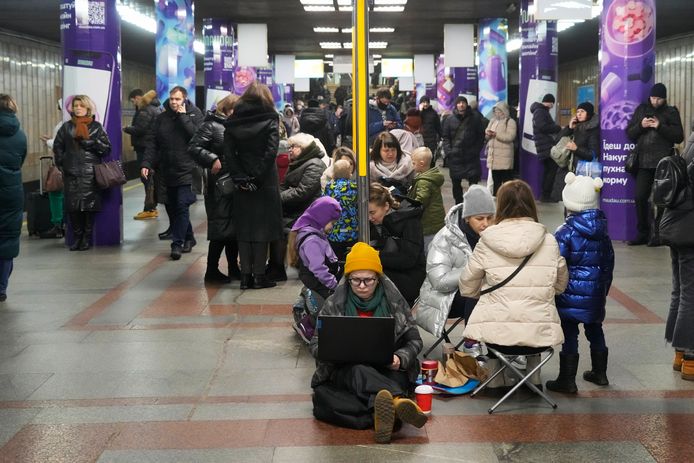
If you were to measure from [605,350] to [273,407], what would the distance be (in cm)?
208

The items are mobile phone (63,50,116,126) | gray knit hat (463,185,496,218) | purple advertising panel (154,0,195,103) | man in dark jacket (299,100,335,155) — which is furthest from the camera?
purple advertising panel (154,0,195,103)

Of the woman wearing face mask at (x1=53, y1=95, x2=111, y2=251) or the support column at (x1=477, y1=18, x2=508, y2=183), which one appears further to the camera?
the support column at (x1=477, y1=18, x2=508, y2=183)

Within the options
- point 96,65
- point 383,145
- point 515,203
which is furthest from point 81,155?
point 515,203

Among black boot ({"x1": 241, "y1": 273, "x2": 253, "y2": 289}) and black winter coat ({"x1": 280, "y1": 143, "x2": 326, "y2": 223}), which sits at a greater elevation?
black winter coat ({"x1": 280, "y1": 143, "x2": 326, "y2": 223})

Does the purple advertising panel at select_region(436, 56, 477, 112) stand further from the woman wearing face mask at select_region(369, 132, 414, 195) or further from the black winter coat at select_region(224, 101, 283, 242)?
the black winter coat at select_region(224, 101, 283, 242)

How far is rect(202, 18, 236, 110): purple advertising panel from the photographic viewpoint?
102 feet

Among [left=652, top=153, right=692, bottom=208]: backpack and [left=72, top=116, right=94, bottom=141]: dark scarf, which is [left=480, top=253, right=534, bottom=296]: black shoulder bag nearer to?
[left=652, top=153, right=692, bottom=208]: backpack

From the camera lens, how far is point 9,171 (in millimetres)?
9578

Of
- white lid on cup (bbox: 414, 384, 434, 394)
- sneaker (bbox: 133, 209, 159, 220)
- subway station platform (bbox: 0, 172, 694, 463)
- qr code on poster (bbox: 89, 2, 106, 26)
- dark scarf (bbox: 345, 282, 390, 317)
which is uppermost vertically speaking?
qr code on poster (bbox: 89, 2, 106, 26)

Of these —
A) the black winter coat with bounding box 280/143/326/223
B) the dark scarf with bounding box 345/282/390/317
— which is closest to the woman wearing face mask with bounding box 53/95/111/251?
the black winter coat with bounding box 280/143/326/223

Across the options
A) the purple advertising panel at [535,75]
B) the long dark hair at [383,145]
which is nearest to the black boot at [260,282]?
the long dark hair at [383,145]

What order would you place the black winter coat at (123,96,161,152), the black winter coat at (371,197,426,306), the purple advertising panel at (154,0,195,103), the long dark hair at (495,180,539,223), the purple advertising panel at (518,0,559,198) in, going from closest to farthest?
the long dark hair at (495,180,539,223)
the black winter coat at (371,197,426,306)
the black winter coat at (123,96,161,152)
the purple advertising panel at (518,0,559,198)
the purple advertising panel at (154,0,195,103)

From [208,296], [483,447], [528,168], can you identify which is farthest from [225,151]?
[528,168]

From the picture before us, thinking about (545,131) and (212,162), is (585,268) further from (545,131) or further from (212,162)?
(545,131)
